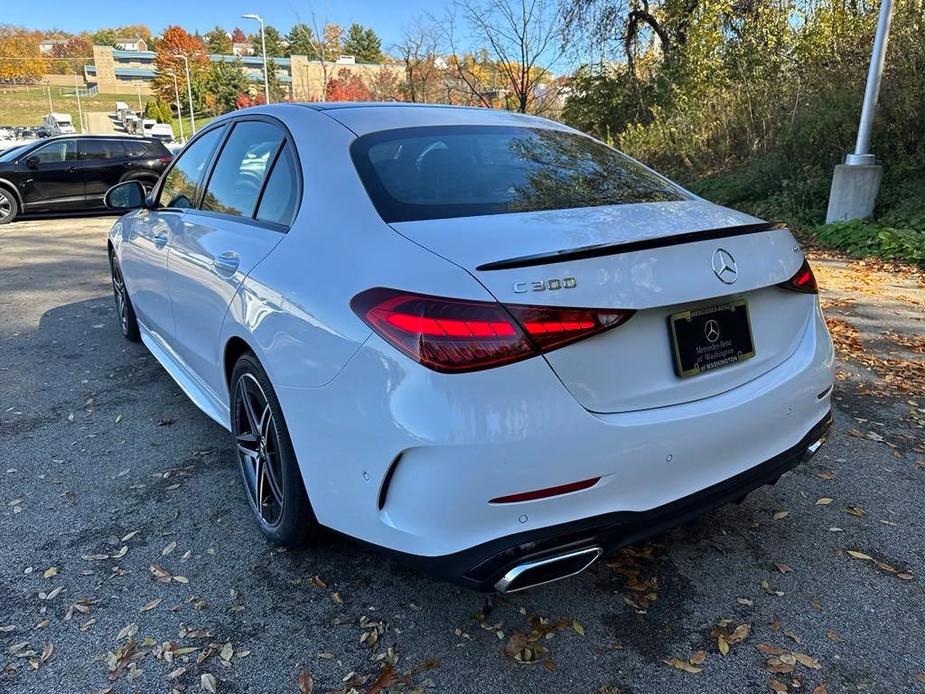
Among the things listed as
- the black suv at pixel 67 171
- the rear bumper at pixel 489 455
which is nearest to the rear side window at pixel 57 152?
the black suv at pixel 67 171

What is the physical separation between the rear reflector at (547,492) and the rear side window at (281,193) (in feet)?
4.21

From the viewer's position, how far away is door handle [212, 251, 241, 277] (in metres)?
2.62

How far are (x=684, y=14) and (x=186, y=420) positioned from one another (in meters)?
15.6

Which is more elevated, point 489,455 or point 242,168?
point 242,168

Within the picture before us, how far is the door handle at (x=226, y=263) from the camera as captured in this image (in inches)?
103

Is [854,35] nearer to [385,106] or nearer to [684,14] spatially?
[684,14]

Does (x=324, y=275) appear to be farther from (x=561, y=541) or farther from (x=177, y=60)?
(x=177, y=60)

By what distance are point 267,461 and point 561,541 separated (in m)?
1.24

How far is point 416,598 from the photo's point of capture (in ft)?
7.66

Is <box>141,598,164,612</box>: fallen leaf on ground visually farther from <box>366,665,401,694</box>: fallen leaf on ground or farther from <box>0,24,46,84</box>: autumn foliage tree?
<box>0,24,46,84</box>: autumn foliage tree

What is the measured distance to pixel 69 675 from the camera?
6.60ft

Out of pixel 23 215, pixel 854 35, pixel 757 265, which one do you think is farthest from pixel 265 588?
pixel 23 215

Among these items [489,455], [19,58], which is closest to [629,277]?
[489,455]

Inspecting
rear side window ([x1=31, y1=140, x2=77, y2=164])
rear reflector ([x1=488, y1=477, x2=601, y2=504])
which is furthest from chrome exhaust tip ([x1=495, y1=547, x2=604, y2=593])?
rear side window ([x1=31, y1=140, x2=77, y2=164])
